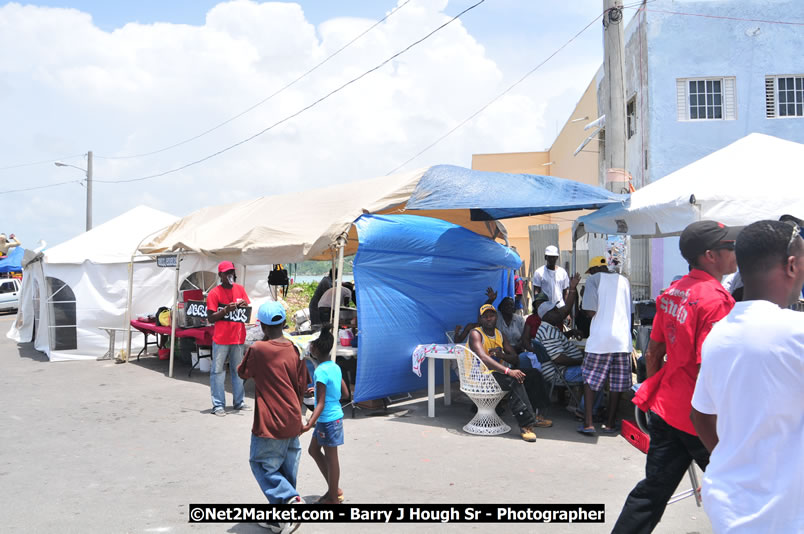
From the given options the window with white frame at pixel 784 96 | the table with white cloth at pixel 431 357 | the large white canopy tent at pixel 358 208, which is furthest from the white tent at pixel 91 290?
the window with white frame at pixel 784 96

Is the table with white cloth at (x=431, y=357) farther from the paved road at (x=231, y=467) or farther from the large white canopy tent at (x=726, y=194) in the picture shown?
the large white canopy tent at (x=726, y=194)

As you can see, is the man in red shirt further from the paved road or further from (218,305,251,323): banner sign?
the paved road

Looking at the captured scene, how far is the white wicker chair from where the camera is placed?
712 cm

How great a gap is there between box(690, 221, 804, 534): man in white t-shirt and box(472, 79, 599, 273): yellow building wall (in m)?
17.5

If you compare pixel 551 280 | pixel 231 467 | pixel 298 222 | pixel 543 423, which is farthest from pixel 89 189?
pixel 543 423

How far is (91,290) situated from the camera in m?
14.6

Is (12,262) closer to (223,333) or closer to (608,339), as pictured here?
(223,333)

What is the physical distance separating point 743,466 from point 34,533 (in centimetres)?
468

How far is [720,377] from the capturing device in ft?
6.98

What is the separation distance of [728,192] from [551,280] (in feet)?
13.2

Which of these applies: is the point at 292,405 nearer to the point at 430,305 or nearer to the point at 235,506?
the point at 235,506

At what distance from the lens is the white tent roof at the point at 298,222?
8.98 metres

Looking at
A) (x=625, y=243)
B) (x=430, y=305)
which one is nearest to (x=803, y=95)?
(x=625, y=243)

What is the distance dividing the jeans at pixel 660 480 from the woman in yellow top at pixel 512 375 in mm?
3433
